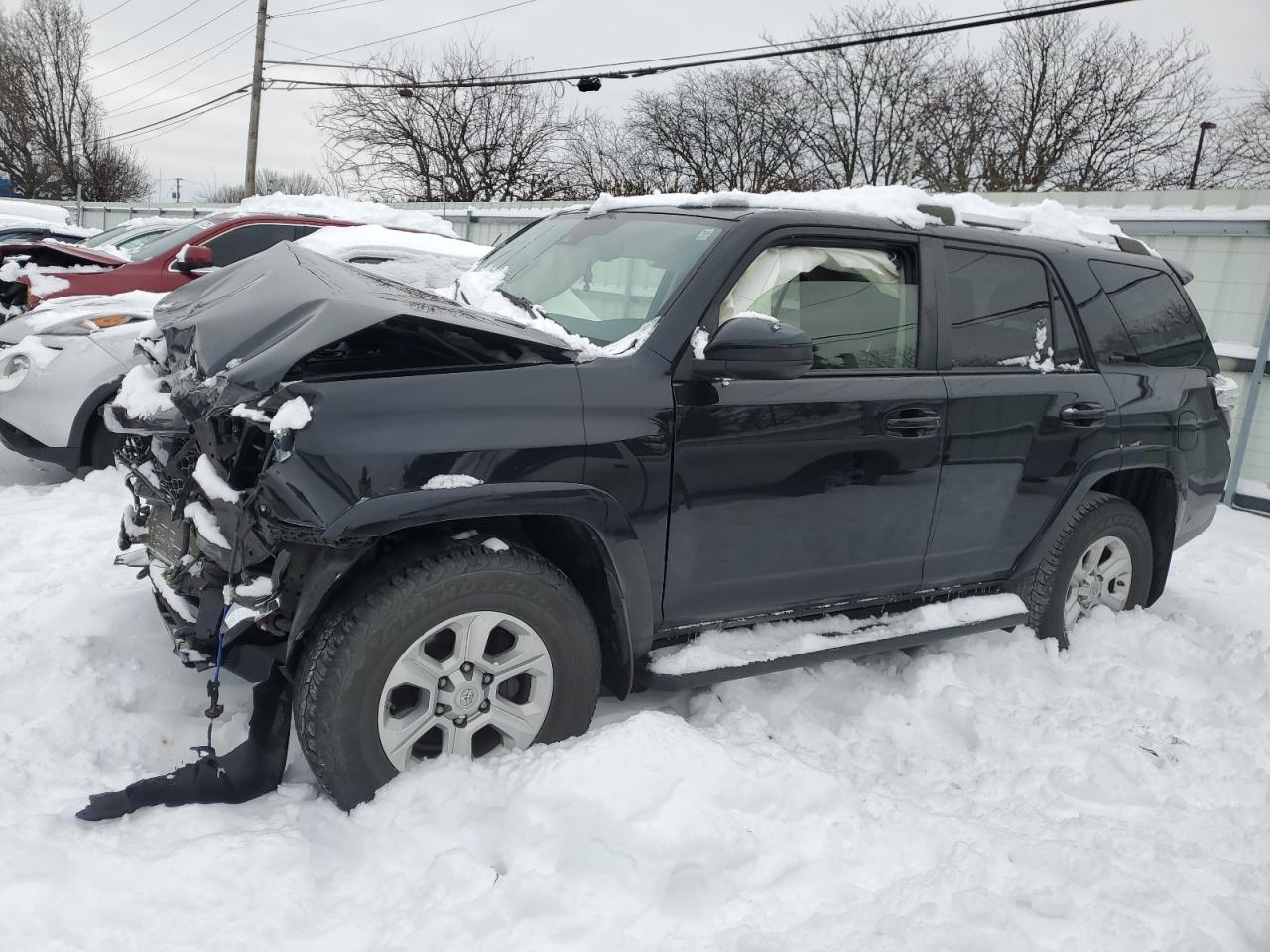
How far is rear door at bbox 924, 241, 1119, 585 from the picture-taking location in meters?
3.54

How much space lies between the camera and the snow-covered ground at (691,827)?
223 cm

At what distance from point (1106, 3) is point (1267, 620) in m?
8.37

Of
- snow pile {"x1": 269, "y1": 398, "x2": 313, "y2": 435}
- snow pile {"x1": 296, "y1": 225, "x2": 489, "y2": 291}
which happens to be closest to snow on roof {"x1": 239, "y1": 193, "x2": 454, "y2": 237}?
snow pile {"x1": 296, "y1": 225, "x2": 489, "y2": 291}

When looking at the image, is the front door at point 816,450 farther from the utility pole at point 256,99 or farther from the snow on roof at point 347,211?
the utility pole at point 256,99

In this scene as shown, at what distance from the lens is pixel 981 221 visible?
12.7ft

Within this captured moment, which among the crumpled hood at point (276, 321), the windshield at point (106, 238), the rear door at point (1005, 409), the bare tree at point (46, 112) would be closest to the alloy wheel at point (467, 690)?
the crumpled hood at point (276, 321)

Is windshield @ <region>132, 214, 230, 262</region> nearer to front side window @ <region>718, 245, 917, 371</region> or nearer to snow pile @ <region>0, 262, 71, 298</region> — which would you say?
snow pile @ <region>0, 262, 71, 298</region>

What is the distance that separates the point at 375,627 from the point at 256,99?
26783 mm

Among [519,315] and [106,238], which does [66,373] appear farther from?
[106,238]

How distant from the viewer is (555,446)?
2.63m

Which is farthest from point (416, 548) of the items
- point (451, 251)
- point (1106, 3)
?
point (1106, 3)

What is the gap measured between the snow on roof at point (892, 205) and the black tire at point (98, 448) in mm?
3546

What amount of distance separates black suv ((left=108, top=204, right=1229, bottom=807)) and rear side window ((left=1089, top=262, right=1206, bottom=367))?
8cm

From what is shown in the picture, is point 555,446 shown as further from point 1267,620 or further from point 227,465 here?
point 1267,620
